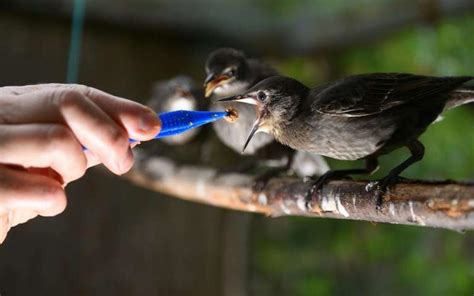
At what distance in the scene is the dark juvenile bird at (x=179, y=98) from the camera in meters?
2.94

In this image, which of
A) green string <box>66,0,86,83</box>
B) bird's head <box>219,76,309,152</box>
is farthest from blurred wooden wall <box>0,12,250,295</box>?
bird's head <box>219,76,309,152</box>

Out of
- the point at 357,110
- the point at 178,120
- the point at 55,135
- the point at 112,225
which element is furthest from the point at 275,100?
the point at 112,225

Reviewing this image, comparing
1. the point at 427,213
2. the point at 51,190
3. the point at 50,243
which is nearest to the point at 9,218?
the point at 51,190

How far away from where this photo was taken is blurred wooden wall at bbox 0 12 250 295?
3895 millimetres

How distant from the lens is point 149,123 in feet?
3.98

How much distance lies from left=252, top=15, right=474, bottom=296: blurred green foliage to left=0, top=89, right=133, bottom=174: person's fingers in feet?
6.86

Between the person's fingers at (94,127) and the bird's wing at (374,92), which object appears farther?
the bird's wing at (374,92)

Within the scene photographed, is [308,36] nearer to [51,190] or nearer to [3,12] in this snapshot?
[3,12]

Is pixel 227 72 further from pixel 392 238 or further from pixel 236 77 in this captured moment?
pixel 392 238

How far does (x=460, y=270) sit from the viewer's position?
411cm

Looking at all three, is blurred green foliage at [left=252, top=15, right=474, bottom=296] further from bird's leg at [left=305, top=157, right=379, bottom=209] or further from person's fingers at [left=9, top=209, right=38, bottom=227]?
person's fingers at [left=9, top=209, right=38, bottom=227]

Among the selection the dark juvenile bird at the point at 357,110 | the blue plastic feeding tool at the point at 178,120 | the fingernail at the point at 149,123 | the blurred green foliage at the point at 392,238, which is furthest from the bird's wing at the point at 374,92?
the blurred green foliage at the point at 392,238

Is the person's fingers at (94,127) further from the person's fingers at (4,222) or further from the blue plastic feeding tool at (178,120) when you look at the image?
the person's fingers at (4,222)

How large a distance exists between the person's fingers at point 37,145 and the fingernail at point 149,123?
12 cm
